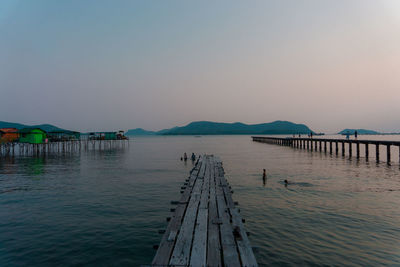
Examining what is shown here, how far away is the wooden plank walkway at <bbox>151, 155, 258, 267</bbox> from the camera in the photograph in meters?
6.21

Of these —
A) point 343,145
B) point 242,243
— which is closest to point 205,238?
point 242,243

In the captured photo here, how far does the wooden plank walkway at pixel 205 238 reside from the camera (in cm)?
621

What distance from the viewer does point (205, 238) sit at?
7.45m

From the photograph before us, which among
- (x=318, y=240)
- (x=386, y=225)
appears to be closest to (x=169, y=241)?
(x=318, y=240)

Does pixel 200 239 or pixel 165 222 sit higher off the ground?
pixel 200 239

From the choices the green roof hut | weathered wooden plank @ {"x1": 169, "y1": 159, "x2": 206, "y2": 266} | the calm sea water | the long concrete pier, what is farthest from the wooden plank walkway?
the green roof hut

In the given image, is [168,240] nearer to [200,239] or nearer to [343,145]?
[200,239]

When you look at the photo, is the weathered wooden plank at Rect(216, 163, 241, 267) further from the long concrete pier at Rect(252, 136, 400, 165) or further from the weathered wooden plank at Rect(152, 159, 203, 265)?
the long concrete pier at Rect(252, 136, 400, 165)

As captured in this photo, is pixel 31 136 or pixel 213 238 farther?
pixel 31 136

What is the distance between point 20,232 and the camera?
11.8m

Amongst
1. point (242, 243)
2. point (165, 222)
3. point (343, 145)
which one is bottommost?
point (165, 222)

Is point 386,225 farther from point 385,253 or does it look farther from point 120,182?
point 120,182

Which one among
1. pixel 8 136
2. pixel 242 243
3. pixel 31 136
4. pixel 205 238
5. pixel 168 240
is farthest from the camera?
pixel 8 136

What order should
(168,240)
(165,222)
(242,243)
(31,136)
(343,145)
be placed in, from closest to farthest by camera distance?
1. (242,243)
2. (168,240)
3. (165,222)
4. (343,145)
5. (31,136)
